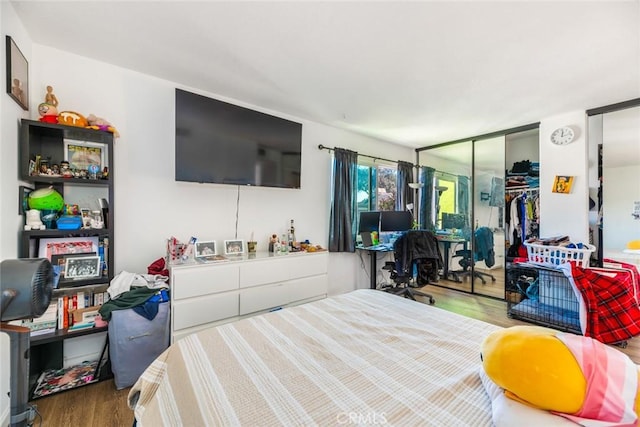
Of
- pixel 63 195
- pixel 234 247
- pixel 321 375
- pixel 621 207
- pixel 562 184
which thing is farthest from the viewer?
pixel 621 207

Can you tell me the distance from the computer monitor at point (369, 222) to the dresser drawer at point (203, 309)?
214 centimetres

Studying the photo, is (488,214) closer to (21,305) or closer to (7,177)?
(21,305)

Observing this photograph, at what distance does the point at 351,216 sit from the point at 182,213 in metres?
2.23

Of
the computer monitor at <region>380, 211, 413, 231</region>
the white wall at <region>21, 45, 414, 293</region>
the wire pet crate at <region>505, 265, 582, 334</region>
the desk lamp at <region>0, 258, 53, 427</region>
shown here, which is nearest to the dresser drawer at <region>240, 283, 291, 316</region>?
the white wall at <region>21, 45, 414, 293</region>

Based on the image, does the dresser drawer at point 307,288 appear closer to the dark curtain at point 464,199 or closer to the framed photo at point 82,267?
the framed photo at point 82,267

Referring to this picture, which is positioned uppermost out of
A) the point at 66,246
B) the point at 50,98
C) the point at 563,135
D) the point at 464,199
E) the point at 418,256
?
the point at 563,135

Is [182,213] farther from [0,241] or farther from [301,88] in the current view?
[301,88]

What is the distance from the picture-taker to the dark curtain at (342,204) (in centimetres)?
374

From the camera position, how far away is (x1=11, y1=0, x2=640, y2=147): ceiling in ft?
5.27

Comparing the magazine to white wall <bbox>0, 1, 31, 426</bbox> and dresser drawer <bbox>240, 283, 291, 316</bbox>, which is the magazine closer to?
white wall <bbox>0, 1, 31, 426</bbox>

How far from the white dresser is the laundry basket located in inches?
99.0

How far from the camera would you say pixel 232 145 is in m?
2.67

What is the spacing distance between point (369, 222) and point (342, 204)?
55cm

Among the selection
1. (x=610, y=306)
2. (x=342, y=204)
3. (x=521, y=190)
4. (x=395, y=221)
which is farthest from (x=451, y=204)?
(x=610, y=306)
